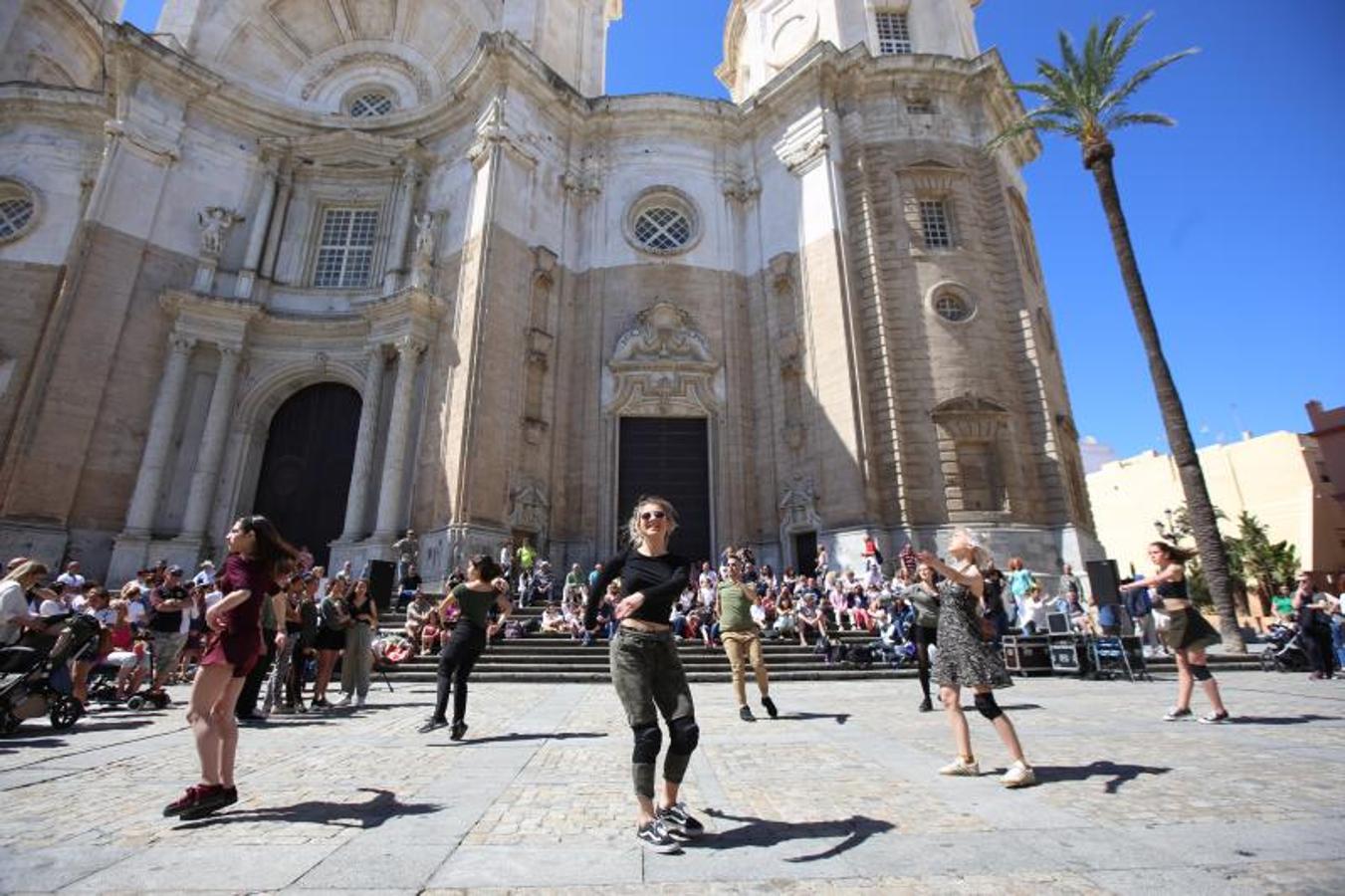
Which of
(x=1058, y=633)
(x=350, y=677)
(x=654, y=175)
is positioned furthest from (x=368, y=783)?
(x=654, y=175)

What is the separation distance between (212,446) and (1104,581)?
23.4 metres

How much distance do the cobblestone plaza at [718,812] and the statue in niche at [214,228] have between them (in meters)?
18.9

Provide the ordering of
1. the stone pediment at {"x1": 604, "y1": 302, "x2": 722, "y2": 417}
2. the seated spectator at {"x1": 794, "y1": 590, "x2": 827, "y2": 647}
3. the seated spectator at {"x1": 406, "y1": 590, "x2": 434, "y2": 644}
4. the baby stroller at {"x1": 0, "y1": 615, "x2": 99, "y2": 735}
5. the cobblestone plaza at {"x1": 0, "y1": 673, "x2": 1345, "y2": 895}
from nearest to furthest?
1. the cobblestone plaza at {"x1": 0, "y1": 673, "x2": 1345, "y2": 895}
2. the baby stroller at {"x1": 0, "y1": 615, "x2": 99, "y2": 735}
3. the seated spectator at {"x1": 406, "y1": 590, "x2": 434, "y2": 644}
4. the seated spectator at {"x1": 794, "y1": 590, "x2": 827, "y2": 647}
5. the stone pediment at {"x1": 604, "y1": 302, "x2": 722, "y2": 417}

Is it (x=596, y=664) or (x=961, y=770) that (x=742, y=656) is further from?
(x=596, y=664)

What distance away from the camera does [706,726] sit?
627 centimetres

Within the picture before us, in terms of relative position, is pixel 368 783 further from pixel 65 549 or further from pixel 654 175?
pixel 654 175

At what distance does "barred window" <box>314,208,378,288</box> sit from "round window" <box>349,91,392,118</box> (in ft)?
17.1

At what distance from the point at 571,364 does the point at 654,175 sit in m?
8.02

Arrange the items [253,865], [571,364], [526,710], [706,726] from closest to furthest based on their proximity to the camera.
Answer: [253,865]
[706,726]
[526,710]
[571,364]

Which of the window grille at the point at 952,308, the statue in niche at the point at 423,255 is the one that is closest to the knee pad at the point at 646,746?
the statue in niche at the point at 423,255

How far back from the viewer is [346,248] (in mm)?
22859

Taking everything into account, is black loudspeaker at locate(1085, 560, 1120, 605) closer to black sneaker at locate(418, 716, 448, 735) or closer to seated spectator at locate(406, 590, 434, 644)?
black sneaker at locate(418, 716, 448, 735)

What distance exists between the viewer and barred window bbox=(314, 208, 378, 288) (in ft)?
73.7

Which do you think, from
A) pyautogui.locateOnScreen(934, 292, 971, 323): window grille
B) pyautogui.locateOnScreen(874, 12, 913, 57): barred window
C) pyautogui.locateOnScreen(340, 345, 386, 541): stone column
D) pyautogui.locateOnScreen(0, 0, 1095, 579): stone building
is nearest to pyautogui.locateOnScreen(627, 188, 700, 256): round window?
pyautogui.locateOnScreen(0, 0, 1095, 579): stone building
